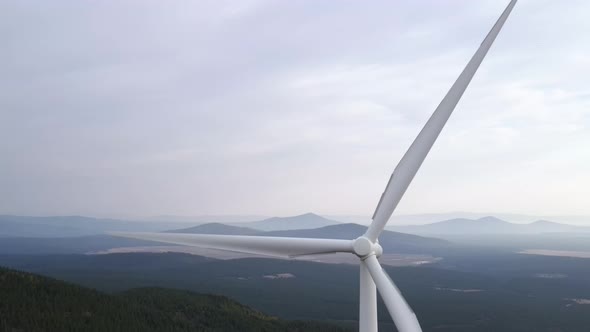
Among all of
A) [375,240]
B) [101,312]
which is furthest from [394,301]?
[101,312]

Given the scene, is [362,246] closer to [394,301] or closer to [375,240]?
[375,240]

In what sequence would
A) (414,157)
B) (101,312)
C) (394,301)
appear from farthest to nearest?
(101,312) → (414,157) → (394,301)

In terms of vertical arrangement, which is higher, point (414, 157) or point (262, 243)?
point (414, 157)

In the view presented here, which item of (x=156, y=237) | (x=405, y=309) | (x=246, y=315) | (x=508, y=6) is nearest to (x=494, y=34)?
(x=508, y=6)

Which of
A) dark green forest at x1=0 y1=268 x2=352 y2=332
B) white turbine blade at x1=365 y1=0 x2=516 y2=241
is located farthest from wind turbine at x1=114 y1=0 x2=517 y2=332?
dark green forest at x1=0 y1=268 x2=352 y2=332

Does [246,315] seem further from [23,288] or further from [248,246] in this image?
[248,246]

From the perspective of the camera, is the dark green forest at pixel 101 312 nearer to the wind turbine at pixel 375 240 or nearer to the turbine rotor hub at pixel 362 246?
the wind turbine at pixel 375 240
